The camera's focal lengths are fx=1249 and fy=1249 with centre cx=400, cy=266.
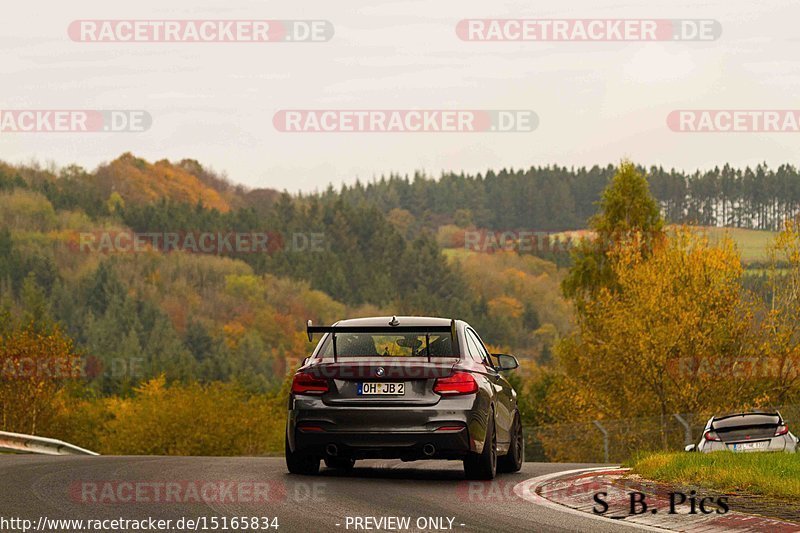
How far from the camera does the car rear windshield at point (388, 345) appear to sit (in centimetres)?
1319

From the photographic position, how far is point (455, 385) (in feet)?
41.6

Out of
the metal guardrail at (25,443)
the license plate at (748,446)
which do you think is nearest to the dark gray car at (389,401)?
the license plate at (748,446)

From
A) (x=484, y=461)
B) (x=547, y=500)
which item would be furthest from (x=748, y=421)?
(x=547, y=500)

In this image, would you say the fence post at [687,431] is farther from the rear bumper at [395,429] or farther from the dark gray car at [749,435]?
the rear bumper at [395,429]

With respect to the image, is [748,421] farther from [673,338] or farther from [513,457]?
[673,338]

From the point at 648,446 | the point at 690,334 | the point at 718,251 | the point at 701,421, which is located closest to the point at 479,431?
the point at 648,446

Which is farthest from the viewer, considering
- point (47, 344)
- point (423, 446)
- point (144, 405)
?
point (144, 405)

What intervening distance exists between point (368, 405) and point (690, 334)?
29.6m

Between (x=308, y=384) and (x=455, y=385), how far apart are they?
1520 mm

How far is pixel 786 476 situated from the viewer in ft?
38.5

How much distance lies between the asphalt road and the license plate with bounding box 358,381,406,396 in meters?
0.90

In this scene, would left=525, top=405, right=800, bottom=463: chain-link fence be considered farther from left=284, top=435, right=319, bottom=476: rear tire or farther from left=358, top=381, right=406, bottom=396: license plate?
left=358, top=381, right=406, bottom=396: license plate

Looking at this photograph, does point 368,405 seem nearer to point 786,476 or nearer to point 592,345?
point 786,476

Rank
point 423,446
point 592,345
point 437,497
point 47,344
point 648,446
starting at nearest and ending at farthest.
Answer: point 437,497
point 423,446
point 648,446
point 592,345
point 47,344
